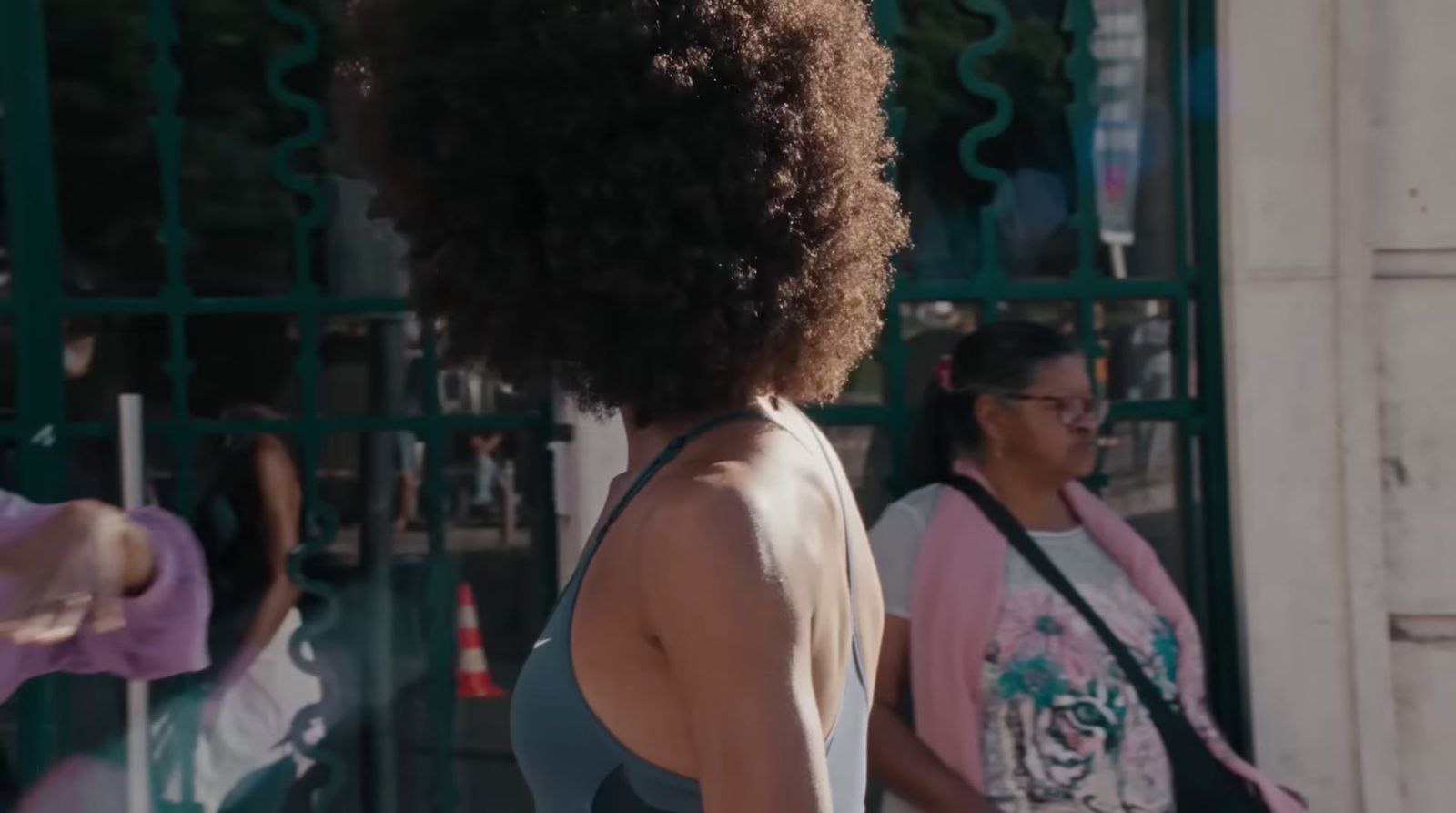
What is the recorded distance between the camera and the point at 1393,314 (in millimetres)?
3504

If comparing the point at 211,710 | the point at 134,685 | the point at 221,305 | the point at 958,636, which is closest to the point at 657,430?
the point at 958,636

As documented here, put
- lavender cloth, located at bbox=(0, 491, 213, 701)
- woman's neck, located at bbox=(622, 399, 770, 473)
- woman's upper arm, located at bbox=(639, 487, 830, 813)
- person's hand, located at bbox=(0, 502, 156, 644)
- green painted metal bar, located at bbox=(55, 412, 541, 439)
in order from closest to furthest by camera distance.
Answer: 1. woman's upper arm, located at bbox=(639, 487, 830, 813)
2. woman's neck, located at bbox=(622, 399, 770, 473)
3. person's hand, located at bbox=(0, 502, 156, 644)
4. lavender cloth, located at bbox=(0, 491, 213, 701)
5. green painted metal bar, located at bbox=(55, 412, 541, 439)

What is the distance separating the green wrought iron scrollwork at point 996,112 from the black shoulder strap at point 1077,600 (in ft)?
2.34

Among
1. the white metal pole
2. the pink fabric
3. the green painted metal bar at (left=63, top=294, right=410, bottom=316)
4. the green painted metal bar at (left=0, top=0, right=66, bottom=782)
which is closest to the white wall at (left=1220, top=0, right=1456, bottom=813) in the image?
the pink fabric

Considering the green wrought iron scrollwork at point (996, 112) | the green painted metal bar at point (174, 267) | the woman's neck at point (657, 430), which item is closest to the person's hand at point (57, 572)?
the green painted metal bar at point (174, 267)

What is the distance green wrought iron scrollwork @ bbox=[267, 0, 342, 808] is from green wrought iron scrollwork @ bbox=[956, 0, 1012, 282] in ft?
4.50

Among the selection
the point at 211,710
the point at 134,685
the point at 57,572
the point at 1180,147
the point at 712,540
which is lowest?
the point at 211,710

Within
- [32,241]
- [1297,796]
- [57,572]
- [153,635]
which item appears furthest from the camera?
[32,241]

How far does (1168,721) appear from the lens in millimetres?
3100

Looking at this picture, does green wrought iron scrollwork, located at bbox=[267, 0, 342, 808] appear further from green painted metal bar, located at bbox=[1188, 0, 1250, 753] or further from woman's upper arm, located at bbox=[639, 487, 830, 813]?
woman's upper arm, located at bbox=[639, 487, 830, 813]

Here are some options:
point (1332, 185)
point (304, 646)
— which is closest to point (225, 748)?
point (304, 646)

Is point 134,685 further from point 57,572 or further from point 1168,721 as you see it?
point 1168,721

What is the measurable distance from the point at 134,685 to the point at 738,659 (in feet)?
7.14

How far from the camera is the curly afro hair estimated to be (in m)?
1.62
